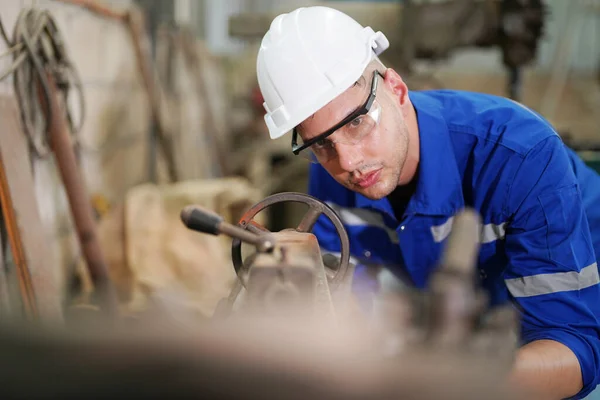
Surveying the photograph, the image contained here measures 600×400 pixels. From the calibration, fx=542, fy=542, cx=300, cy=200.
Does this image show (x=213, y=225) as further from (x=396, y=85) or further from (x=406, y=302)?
(x=396, y=85)

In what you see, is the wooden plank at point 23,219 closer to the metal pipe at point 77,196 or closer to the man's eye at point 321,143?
the metal pipe at point 77,196

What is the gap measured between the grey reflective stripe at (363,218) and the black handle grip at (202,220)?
2.62ft

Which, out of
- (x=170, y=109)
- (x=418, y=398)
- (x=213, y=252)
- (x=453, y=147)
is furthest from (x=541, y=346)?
(x=170, y=109)

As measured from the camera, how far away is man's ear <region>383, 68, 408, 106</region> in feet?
4.34

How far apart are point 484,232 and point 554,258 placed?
191mm

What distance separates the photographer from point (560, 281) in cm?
121

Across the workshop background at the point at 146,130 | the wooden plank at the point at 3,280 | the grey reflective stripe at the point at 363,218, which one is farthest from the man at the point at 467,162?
the wooden plank at the point at 3,280

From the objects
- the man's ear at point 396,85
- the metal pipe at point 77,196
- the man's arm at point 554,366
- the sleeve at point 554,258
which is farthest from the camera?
the metal pipe at point 77,196

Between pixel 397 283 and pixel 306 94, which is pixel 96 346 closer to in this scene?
pixel 306 94

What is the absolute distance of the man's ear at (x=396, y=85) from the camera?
1.32m

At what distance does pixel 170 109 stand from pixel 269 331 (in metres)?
3.65

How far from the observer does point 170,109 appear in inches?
154

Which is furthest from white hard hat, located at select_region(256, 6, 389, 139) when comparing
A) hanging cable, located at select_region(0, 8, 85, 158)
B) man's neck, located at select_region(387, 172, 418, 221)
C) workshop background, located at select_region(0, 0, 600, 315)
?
hanging cable, located at select_region(0, 8, 85, 158)

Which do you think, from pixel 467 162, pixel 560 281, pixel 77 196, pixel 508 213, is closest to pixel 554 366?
pixel 560 281
